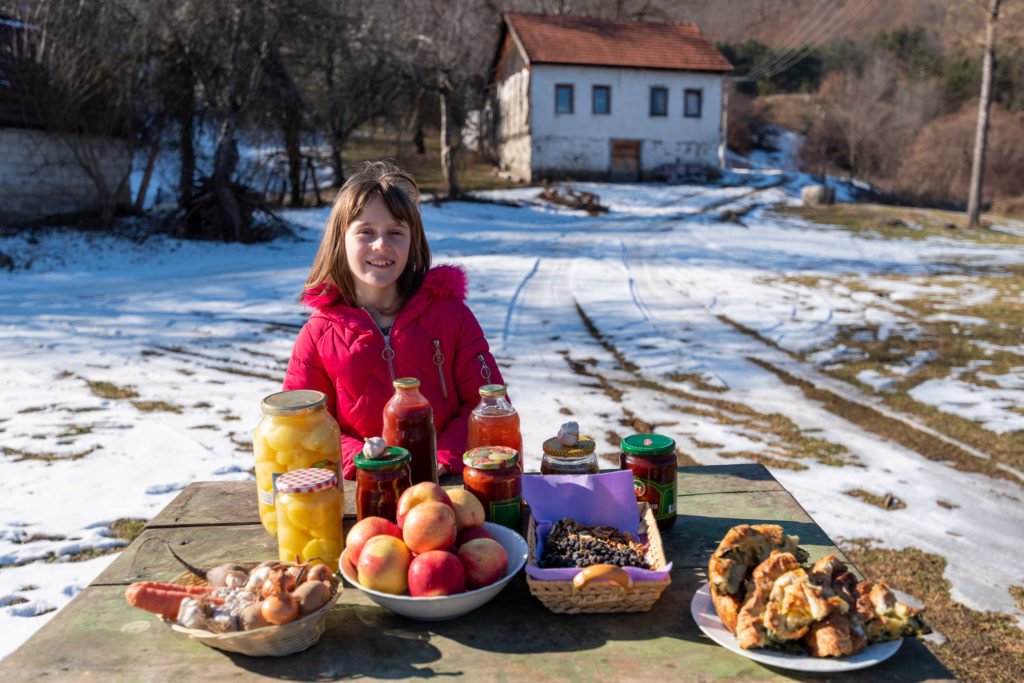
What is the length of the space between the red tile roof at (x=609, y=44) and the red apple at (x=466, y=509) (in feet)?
105

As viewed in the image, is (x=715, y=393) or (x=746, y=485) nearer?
(x=746, y=485)

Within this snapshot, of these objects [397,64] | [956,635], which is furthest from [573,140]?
[956,635]

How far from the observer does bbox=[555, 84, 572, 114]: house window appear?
1282 inches

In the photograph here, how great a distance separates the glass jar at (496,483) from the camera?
6.66 feet

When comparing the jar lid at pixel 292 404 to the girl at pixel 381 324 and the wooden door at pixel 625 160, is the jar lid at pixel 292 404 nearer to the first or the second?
the girl at pixel 381 324

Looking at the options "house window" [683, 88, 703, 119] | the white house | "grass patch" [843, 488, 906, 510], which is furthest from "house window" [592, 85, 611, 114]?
"grass patch" [843, 488, 906, 510]

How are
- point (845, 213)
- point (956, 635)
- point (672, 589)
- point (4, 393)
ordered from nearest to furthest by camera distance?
point (672, 589), point (956, 635), point (4, 393), point (845, 213)

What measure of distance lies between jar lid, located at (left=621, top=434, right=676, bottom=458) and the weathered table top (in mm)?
271

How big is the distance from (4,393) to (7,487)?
2.27 metres

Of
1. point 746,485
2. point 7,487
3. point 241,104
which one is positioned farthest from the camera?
point 241,104

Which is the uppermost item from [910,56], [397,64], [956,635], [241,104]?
[910,56]

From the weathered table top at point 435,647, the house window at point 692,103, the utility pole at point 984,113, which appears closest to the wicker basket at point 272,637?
the weathered table top at point 435,647

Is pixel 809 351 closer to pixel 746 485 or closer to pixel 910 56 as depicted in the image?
pixel 746 485

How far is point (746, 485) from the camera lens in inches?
102
